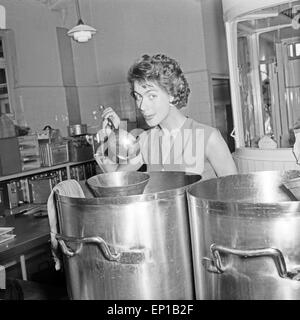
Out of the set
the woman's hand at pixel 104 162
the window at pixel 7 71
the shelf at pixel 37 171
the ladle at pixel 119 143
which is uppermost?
the window at pixel 7 71

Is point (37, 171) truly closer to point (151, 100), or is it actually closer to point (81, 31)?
point (81, 31)

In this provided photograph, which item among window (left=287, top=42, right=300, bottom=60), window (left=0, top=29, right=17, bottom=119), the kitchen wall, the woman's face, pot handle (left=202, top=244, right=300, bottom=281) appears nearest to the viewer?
pot handle (left=202, top=244, right=300, bottom=281)

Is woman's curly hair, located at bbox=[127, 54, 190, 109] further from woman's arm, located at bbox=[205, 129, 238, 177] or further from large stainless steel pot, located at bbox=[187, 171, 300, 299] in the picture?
large stainless steel pot, located at bbox=[187, 171, 300, 299]

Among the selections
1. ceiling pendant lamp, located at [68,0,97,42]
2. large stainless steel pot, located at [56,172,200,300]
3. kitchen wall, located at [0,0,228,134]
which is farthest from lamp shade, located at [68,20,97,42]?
large stainless steel pot, located at [56,172,200,300]

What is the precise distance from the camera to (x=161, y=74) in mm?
1106

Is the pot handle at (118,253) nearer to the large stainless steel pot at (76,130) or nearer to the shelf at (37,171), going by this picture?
the shelf at (37,171)

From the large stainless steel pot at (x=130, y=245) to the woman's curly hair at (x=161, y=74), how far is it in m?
0.40

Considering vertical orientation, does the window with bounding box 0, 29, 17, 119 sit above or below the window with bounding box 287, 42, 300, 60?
above

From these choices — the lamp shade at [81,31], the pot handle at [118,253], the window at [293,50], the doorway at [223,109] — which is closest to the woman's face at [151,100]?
the pot handle at [118,253]

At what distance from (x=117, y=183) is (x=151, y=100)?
23cm

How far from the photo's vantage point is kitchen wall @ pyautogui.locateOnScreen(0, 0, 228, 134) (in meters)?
5.20

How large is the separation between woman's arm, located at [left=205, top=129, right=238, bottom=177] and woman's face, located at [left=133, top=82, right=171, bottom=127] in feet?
0.87

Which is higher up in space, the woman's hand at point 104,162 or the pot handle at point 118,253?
the woman's hand at point 104,162

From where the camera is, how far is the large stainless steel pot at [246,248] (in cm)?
62
